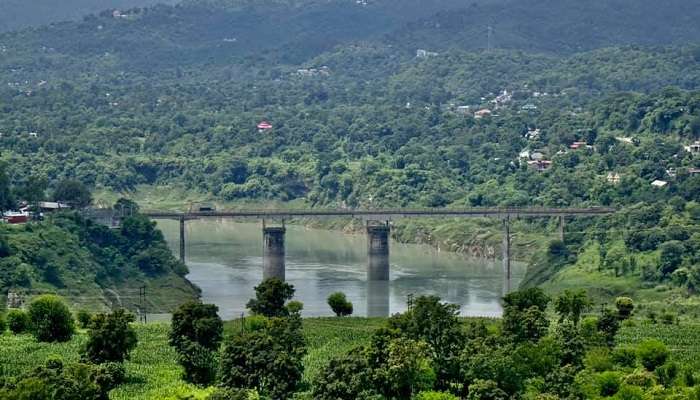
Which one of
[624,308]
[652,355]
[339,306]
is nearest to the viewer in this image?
[652,355]

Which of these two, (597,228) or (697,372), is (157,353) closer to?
(697,372)

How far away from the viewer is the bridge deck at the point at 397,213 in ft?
358

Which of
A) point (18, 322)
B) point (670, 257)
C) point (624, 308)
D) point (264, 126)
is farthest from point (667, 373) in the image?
point (264, 126)

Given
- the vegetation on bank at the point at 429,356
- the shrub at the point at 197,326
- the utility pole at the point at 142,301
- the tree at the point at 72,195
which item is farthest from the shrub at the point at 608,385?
the tree at the point at 72,195

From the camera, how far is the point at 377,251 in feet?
344

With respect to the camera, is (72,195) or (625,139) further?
(625,139)

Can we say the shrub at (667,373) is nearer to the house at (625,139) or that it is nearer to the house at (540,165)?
the house at (540,165)

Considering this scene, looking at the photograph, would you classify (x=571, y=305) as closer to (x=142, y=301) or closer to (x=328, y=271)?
(x=142, y=301)

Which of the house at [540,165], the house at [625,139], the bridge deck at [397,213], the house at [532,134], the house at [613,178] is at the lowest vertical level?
the bridge deck at [397,213]

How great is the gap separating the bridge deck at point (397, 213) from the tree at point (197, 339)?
44.1m

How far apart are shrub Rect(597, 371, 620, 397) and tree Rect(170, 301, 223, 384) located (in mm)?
12227

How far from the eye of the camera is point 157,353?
64250 millimetres

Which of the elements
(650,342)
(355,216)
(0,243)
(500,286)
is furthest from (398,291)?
(650,342)

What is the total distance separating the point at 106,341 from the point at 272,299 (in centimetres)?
1076
